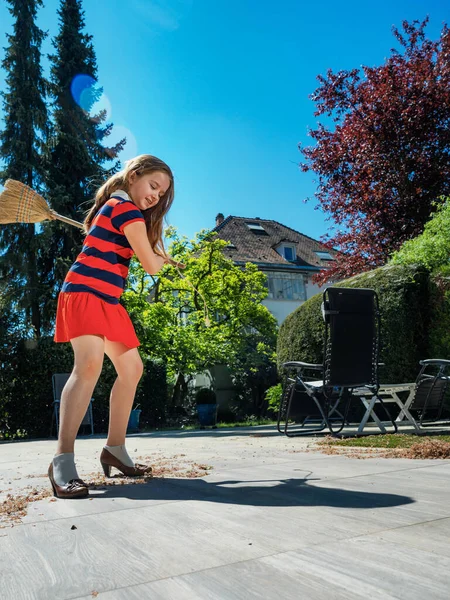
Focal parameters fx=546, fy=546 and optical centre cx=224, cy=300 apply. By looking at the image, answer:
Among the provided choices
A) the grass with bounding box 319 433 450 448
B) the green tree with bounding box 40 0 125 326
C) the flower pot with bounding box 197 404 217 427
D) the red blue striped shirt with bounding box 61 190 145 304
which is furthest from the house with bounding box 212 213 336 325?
the red blue striped shirt with bounding box 61 190 145 304

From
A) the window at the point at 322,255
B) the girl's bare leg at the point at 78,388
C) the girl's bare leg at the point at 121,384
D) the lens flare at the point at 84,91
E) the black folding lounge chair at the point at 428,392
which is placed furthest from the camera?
the window at the point at 322,255

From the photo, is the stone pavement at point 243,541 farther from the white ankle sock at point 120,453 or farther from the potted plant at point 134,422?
the potted plant at point 134,422

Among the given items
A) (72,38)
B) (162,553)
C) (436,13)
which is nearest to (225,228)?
(72,38)

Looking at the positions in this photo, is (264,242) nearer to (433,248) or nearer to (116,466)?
(433,248)

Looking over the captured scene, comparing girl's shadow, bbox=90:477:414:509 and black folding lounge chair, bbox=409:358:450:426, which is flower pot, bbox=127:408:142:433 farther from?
girl's shadow, bbox=90:477:414:509

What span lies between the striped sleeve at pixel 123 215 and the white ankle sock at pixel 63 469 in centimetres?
107

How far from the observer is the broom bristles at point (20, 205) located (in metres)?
3.51

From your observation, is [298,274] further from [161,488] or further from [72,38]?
[161,488]

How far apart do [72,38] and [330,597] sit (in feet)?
76.0

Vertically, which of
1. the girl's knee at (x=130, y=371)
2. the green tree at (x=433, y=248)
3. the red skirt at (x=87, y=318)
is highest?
the green tree at (x=433, y=248)

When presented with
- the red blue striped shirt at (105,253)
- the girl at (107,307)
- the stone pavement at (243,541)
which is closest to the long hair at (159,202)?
the girl at (107,307)

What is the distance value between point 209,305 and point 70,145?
7443mm

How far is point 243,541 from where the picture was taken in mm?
1432

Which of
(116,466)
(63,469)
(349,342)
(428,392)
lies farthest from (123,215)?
(428,392)
